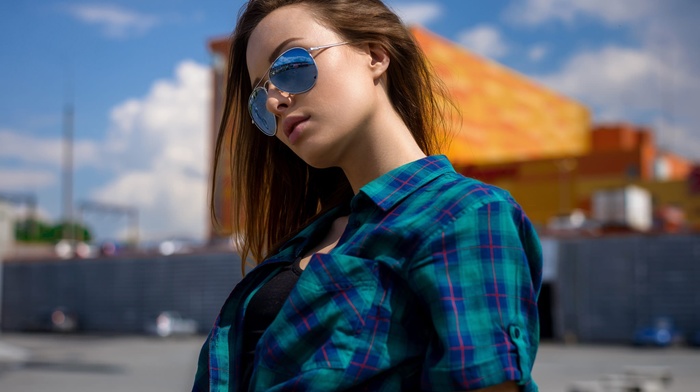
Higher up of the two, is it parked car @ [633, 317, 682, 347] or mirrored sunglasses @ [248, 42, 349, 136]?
mirrored sunglasses @ [248, 42, 349, 136]

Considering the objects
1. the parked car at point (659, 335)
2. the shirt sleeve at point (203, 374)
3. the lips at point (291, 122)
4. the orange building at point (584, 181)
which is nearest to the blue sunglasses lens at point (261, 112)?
the lips at point (291, 122)

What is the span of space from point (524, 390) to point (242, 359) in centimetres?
48

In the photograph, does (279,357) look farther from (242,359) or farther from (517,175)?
(517,175)

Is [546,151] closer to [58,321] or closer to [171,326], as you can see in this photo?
[171,326]

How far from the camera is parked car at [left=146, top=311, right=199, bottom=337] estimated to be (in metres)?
34.4

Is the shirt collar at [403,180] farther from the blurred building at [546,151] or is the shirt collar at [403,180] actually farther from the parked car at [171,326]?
the parked car at [171,326]

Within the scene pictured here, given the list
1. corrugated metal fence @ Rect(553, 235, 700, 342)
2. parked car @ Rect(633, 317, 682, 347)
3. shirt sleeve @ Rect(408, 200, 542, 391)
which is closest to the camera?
shirt sleeve @ Rect(408, 200, 542, 391)

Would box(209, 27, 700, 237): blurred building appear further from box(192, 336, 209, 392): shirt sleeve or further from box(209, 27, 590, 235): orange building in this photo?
box(192, 336, 209, 392): shirt sleeve

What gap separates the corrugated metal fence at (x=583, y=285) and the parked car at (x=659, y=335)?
418 mm

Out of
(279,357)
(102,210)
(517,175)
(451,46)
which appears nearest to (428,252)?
(279,357)

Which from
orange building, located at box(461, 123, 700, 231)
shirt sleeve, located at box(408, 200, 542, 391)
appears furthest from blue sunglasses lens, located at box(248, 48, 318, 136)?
orange building, located at box(461, 123, 700, 231)

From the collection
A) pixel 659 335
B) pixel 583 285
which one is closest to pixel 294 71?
pixel 659 335

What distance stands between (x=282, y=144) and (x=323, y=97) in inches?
17.0

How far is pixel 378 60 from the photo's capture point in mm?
1416
